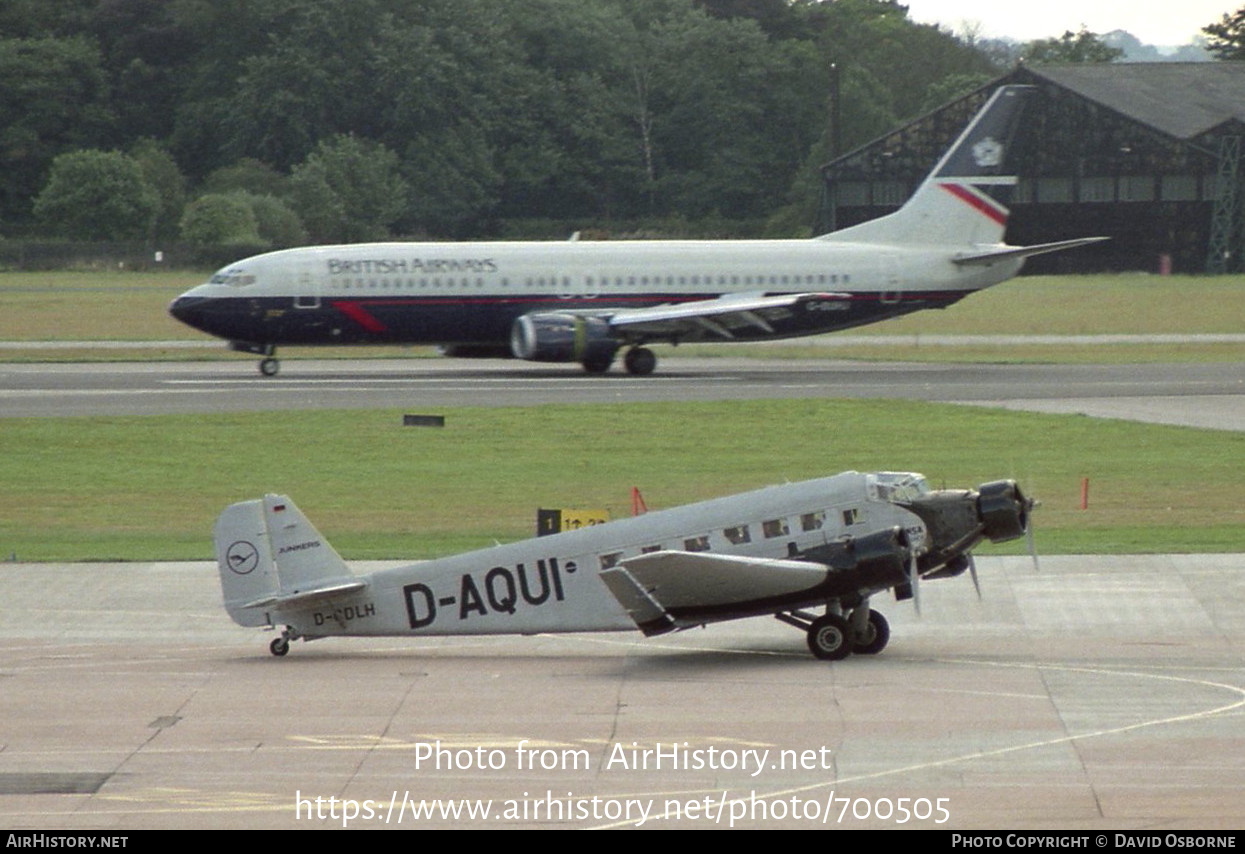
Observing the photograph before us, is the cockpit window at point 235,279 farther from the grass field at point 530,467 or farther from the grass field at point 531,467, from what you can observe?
the grass field at point 530,467

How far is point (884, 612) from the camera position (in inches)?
962

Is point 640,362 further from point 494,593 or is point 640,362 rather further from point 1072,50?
point 1072,50

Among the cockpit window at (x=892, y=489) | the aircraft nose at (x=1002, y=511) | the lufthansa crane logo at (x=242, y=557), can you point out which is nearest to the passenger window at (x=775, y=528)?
the cockpit window at (x=892, y=489)

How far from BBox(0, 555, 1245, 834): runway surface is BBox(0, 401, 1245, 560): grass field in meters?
5.83

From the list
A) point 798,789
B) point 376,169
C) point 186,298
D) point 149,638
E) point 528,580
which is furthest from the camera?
point 376,169

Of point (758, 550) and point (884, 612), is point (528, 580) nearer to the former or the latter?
point (758, 550)

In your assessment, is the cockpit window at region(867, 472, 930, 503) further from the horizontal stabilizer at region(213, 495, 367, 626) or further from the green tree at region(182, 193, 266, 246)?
the green tree at region(182, 193, 266, 246)

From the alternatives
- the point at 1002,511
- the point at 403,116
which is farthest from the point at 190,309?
the point at 403,116

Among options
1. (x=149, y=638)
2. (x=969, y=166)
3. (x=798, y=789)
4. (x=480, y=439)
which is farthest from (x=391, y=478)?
(x=969, y=166)

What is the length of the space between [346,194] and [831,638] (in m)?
103

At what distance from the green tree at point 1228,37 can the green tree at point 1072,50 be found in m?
17.2

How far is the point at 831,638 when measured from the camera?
69.4 ft

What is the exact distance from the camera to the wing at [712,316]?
5594cm

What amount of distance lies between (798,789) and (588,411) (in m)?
31.8
